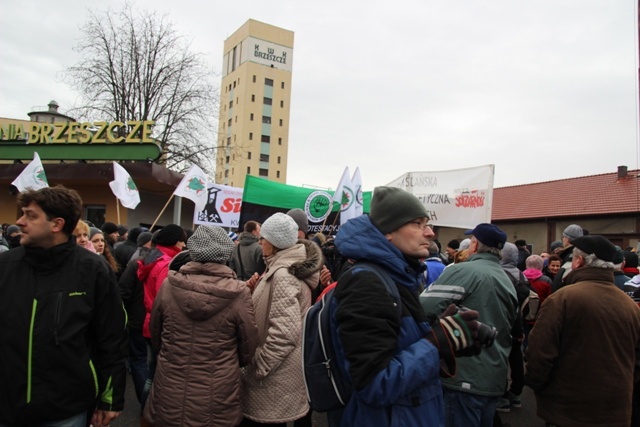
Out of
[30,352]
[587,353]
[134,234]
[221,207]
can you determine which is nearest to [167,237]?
[134,234]

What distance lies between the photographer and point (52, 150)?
16.8 meters

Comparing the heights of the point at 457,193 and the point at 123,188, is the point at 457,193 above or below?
above

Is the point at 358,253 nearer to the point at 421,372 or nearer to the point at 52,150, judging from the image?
the point at 421,372

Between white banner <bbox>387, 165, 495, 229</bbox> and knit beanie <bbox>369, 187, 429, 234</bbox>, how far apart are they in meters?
7.26

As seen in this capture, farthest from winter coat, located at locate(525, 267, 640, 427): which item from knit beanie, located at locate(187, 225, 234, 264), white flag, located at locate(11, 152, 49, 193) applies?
white flag, located at locate(11, 152, 49, 193)

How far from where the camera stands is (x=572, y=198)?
26.7 metres

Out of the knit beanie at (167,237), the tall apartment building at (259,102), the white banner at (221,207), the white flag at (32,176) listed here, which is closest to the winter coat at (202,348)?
the knit beanie at (167,237)

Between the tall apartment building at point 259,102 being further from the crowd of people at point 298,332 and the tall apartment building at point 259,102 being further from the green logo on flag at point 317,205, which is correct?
the crowd of people at point 298,332

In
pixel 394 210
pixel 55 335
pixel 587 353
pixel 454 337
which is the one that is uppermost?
pixel 394 210

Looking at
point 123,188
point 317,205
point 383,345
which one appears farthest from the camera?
point 317,205

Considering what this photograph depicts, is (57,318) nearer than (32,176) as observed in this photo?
Yes

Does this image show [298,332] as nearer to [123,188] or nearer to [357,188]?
[357,188]

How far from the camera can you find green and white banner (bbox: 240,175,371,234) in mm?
10984

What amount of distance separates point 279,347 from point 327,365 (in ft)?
4.22
